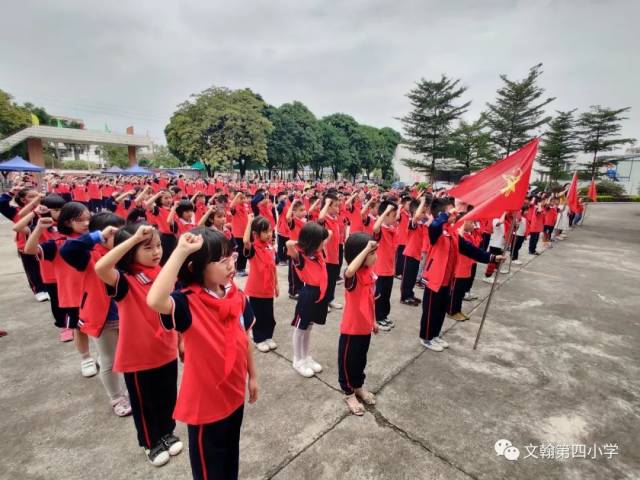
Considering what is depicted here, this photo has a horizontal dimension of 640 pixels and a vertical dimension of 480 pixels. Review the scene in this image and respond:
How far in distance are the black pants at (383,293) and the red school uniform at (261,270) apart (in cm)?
162

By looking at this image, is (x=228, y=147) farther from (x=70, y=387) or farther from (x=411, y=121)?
(x=70, y=387)

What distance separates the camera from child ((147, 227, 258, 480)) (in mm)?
1664

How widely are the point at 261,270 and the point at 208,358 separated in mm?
1983

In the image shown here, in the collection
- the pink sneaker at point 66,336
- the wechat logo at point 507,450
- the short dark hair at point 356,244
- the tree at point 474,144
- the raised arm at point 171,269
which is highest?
the tree at point 474,144

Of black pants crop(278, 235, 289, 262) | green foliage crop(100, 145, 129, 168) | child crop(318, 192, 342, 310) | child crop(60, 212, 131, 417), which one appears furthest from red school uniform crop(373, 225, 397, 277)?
green foliage crop(100, 145, 129, 168)

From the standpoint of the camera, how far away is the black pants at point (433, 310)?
3.96 m

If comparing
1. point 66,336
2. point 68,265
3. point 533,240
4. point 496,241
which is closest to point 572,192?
point 533,240

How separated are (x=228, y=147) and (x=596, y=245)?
82.0 feet

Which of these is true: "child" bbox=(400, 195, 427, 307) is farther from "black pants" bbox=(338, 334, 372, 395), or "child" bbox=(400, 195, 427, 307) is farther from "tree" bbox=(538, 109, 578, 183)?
"tree" bbox=(538, 109, 578, 183)

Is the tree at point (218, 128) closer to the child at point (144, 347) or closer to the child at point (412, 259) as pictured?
the child at point (412, 259)

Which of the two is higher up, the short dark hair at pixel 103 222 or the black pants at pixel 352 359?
the short dark hair at pixel 103 222

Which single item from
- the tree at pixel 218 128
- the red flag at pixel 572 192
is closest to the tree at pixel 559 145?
the red flag at pixel 572 192

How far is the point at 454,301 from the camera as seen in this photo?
5.14m

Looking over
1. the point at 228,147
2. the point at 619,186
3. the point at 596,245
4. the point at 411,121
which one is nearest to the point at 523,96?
the point at 411,121
